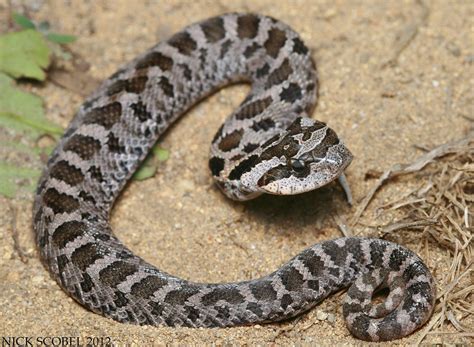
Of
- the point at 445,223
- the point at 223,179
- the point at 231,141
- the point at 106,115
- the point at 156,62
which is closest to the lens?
the point at 445,223

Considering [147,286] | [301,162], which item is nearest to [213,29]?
[301,162]

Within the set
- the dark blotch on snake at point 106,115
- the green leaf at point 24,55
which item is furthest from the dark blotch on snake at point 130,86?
the green leaf at point 24,55

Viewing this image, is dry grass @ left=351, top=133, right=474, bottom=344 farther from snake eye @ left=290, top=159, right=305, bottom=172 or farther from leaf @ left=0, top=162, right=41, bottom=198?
leaf @ left=0, top=162, right=41, bottom=198

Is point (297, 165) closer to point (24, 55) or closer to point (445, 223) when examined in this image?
point (445, 223)

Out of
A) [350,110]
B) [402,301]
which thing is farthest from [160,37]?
[402,301]

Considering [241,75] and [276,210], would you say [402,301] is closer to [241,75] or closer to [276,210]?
[276,210]

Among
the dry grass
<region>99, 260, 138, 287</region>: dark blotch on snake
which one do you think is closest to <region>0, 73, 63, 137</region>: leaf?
<region>99, 260, 138, 287</region>: dark blotch on snake

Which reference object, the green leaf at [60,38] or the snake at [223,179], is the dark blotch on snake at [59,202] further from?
the green leaf at [60,38]
